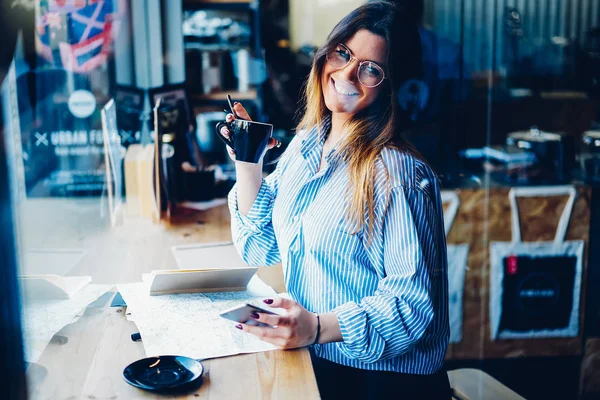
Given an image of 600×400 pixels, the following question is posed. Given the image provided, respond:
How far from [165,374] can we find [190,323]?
23 cm

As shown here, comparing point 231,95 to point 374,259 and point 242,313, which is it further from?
point 242,313

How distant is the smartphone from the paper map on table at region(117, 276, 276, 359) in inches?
5.8

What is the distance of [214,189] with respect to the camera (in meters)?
2.53

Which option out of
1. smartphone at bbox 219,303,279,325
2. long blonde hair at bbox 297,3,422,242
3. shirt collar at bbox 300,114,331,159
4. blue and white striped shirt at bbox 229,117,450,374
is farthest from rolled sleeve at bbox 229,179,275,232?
smartphone at bbox 219,303,279,325

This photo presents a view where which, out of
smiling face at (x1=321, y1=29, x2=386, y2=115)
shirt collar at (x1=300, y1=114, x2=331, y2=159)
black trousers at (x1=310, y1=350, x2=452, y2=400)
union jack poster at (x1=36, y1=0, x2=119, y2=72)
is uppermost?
union jack poster at (x1=36, y1=0, x2=119, y2=72)

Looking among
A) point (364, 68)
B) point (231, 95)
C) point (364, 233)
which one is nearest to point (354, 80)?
point (364, 68)

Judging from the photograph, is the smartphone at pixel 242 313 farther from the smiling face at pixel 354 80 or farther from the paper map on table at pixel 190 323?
the smiling face at pixel 354 80

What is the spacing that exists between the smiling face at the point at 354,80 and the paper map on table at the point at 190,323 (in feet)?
1.63

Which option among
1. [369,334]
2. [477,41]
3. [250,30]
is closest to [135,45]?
[250,30]

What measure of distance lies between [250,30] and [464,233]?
1.31 m

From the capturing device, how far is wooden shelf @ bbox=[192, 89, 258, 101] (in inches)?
102

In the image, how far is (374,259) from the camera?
1.49 m

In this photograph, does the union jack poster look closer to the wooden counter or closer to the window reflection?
the window reflection

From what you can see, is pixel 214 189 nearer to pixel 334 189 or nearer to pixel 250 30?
pixel 250 30
